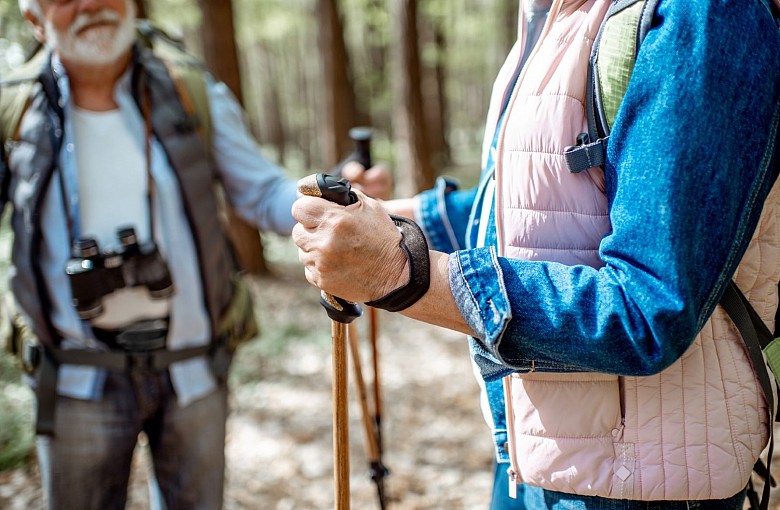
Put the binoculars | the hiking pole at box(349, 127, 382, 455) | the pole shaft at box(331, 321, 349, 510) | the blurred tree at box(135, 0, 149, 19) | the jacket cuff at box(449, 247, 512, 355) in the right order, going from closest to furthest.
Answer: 1. the jacket cuff at box(449, 247, 512, 355)
2. the pole shaft at box(331, 321, 349, 510)
3. the binoculars
4. the hiking pole at box(349, 127, 382, 455)
5. the blurred tree at box(135, 0, 149, 19)

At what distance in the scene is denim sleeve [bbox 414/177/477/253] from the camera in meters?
1.95

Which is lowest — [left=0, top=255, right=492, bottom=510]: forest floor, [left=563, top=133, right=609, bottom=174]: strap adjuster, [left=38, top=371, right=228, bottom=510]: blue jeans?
[left=0, top=255, right=492, bottom=510]: forest floor

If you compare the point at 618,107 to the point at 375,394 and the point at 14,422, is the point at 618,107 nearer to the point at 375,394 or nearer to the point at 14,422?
the point at 375,394

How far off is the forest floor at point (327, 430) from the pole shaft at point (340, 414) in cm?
153

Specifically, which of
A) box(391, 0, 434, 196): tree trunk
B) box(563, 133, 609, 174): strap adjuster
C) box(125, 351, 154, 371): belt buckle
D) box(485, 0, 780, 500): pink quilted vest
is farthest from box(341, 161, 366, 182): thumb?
box(391, 0, 434, 196): tree trunk

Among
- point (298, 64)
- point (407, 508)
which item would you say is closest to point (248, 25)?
point (298, 64)

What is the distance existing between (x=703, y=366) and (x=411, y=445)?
3.48 metres

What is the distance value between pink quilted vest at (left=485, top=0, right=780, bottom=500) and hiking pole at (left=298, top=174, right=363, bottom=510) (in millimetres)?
380

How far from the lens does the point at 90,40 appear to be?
241 cm

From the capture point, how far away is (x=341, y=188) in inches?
49.9

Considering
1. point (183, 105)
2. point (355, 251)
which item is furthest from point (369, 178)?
point (355, 251)

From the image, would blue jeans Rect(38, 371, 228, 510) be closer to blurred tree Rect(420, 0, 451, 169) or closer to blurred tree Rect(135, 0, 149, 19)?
blurred tree Rect(135, 0, 149, 19)

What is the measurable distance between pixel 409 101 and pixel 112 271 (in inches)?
289

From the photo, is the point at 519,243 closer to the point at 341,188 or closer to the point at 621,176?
the point at 621,176
